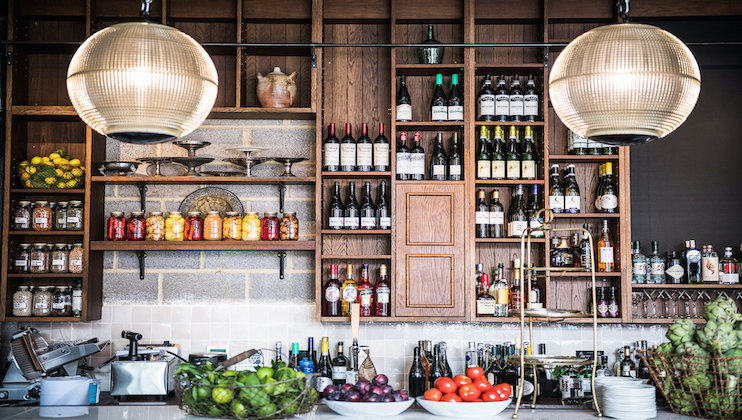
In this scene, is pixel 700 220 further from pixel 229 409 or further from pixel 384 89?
pixel 229 409

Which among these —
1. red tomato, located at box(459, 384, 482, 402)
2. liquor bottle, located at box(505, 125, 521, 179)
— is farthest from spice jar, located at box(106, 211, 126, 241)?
red tomato, located at box(459, 384, 482, 402)

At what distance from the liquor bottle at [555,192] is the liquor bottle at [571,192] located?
27mm

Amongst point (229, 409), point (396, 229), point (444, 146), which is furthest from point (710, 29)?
point (229, 409)

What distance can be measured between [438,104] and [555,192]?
2.67ft

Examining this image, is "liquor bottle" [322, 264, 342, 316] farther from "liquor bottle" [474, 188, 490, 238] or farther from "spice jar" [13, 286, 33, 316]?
"spice jar" [13, 286, 33, 316]

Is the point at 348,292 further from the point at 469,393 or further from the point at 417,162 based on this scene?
the point at 469,393

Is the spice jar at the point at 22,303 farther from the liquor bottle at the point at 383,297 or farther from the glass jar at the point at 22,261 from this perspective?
the liquor bottle at the point at 383,297

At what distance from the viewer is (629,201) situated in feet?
13.4

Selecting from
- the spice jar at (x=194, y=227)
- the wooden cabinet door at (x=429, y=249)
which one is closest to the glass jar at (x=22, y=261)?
the spice jar at (x=194, y=227)

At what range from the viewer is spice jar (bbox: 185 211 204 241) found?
4.05 m

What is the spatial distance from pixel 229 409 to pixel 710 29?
3.53 m

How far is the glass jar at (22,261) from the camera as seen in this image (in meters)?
4.03

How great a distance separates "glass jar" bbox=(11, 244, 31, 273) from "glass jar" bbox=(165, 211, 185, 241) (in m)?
0.75

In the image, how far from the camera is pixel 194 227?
13.3ft
